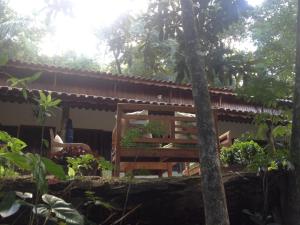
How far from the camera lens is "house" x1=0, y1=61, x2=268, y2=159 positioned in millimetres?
8719

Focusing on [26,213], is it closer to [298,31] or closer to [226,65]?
[226,65]

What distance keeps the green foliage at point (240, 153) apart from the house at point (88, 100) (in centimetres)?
275

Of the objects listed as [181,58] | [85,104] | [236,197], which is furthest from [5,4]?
[236,197]

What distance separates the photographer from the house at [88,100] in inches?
343

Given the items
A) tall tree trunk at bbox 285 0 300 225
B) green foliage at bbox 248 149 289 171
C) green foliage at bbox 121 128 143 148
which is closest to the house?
green foliage at bbox 121 128 143 148

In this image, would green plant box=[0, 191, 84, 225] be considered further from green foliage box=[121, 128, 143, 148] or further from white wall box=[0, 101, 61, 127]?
white wall box=[0, 101, 61, 127]

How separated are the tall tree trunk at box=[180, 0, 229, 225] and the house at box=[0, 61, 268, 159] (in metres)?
4.46

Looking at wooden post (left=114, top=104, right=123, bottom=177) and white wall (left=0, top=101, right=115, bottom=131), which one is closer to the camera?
wooden post (left=114, top=104, right=123, bottom=177)

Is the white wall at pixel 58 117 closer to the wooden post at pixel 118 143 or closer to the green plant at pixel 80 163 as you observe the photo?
the wooden post at pixel 118 143

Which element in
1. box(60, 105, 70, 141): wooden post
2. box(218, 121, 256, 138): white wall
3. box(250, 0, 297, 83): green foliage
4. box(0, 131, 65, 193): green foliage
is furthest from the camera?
box(250, 0, 297, 83): green foliage

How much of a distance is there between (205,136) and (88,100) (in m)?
5.13

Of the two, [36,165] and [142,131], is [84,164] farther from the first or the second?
[36,165]

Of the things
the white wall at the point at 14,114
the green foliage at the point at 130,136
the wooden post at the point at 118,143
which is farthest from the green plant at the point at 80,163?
the white wall at the point at 14,114

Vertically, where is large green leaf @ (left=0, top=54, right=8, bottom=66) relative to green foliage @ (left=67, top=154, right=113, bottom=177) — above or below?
above
